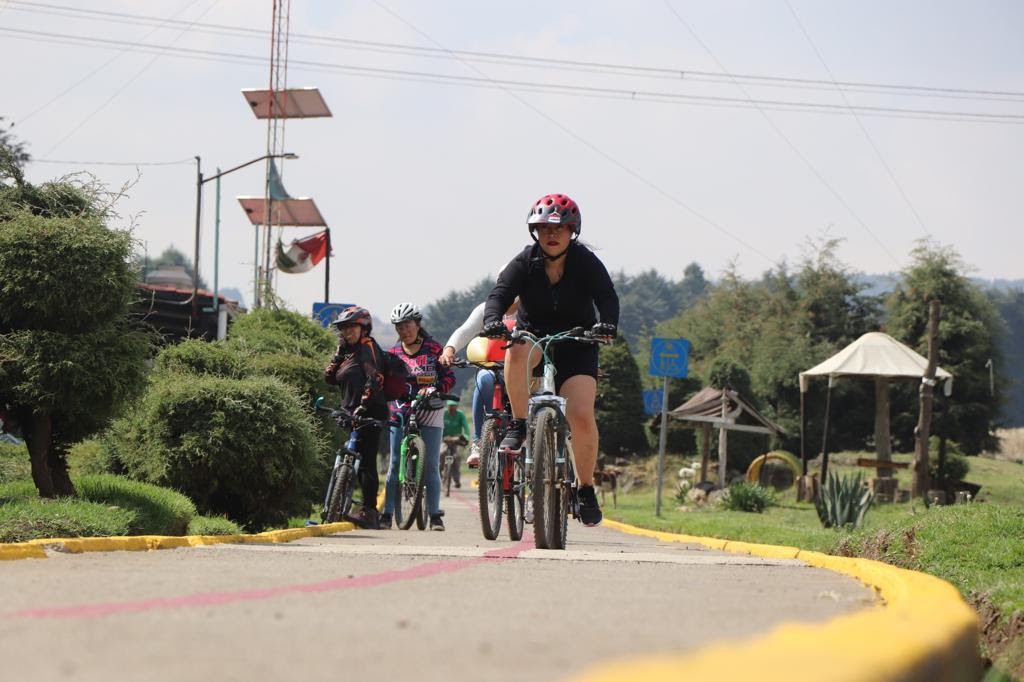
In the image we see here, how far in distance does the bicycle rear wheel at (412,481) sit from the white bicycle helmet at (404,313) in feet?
3.82

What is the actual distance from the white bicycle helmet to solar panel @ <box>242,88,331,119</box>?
3621 cm

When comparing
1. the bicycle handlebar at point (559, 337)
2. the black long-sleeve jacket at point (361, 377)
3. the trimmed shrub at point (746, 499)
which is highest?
the bicycle handlebar at point (559, 337)

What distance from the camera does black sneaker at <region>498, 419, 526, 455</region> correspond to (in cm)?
921

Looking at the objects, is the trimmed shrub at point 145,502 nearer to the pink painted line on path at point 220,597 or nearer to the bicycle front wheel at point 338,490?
the bicycle front wheel at point 338,490

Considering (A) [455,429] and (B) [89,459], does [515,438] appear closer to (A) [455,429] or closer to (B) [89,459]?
(B) [89,459]

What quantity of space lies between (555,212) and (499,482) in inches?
78.8

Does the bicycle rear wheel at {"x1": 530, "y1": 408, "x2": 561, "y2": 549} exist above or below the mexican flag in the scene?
below

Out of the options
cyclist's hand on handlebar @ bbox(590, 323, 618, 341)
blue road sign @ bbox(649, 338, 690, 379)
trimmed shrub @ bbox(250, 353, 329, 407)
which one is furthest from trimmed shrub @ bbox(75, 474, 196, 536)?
blue road sign @ bbox(649, 338, 690, 379)

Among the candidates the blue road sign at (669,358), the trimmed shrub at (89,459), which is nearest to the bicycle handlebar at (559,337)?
the trimmed shrub at (89,459)

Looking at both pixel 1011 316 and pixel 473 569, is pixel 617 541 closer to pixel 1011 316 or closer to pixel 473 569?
pixel 473 569

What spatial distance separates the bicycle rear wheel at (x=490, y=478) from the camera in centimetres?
992

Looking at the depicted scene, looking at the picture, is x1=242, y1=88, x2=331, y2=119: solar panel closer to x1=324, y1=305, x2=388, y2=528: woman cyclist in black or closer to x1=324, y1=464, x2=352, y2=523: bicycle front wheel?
x1=324, y1=305, x2=388, y2=528: woman cyclist in black

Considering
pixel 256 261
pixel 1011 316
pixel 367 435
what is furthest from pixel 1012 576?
pixel 1011 316

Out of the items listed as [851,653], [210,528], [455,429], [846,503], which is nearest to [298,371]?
[846,503]
